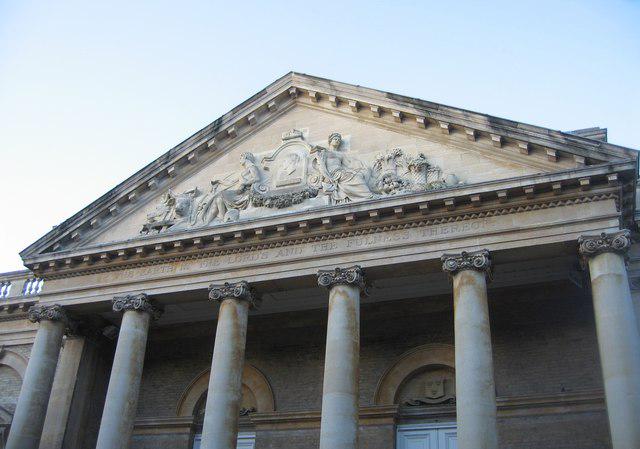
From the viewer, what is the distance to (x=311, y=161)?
64.9ft

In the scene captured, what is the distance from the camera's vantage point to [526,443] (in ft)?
56.7

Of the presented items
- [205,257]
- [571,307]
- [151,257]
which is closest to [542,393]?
[571,307]

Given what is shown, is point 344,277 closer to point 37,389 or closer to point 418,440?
point 418,440

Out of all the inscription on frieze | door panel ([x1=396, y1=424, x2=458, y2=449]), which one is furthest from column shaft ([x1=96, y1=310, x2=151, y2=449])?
door panel ([x1=396, y1=424, x2=458, y2=449])

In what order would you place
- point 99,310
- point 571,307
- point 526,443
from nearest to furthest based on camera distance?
1. point 526,443
2. point 571,307
3. point 99,310

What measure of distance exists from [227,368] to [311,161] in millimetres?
6096

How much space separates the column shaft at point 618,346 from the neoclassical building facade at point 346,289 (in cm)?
4

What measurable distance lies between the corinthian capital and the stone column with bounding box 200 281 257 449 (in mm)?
8050

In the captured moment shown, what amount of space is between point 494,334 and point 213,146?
962cm

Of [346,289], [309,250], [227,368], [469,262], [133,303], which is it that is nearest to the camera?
[469,262]

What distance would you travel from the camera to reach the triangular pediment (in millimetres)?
17391

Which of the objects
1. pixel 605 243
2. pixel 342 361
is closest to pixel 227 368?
pixel 342 361

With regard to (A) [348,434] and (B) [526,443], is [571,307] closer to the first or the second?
(B) [526,443]

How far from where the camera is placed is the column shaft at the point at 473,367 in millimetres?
14070
